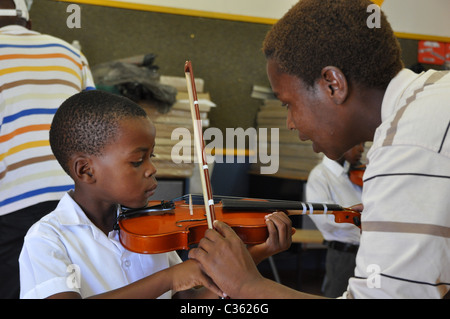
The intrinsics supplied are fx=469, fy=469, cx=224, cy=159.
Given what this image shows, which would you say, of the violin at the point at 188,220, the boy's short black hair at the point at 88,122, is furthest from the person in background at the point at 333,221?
the boy's short black hair at the point at 88,122

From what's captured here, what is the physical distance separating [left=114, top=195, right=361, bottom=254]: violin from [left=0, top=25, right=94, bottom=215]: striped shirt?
1.42 ft

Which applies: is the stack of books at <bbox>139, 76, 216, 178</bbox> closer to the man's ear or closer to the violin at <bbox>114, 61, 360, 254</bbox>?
the violin at <bbox>114, 61, 360, 254</bbox>

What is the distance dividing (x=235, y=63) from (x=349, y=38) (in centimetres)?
206

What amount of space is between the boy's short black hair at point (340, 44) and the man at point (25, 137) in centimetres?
90

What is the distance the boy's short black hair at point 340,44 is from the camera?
2.98 ft

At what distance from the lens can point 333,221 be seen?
2.04 meters

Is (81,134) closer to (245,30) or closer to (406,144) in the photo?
(406,144)

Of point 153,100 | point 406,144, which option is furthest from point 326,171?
point 406,144

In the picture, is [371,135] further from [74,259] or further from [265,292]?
[74,259]

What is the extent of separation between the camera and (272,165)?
115 inches
